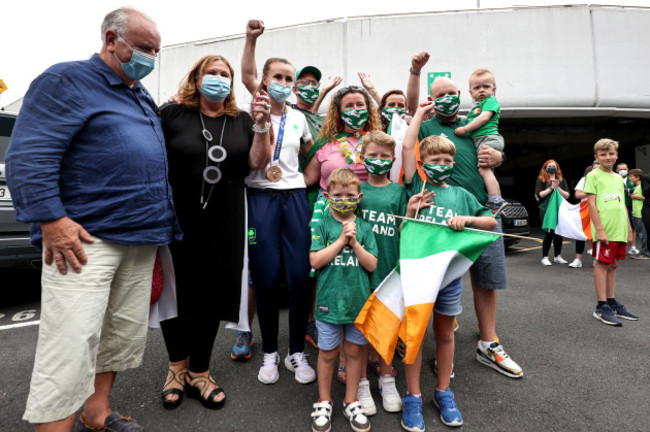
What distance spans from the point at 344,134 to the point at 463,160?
85 cm

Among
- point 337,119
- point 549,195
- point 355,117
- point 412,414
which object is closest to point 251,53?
point 337,119

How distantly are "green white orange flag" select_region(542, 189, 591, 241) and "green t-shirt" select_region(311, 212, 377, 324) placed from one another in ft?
18.5

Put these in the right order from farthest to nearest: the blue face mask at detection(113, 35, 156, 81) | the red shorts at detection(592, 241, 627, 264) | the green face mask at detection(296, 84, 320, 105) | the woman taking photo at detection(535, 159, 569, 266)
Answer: the woman taking photo at detection(535, 159, 569, 266) < the red shorts at detection(592, 241, 627, 264) < the green face mask at detection(296, 84, 320, 105) < the blue face mask at detection(113, 35, 156, 81)

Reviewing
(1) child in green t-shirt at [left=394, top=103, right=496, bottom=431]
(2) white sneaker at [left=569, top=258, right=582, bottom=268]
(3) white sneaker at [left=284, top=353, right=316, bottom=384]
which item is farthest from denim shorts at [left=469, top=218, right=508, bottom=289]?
(2) white sneaker at [left=569, top=258, right=582, bottom=268]

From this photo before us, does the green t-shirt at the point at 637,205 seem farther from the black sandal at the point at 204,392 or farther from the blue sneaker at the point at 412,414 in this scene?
the black sandal at the point at 204,392

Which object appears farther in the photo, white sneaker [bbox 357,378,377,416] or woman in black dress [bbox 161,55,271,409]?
woman in black dress [bbox 161,55,271,409]

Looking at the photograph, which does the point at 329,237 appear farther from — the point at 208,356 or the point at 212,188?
the point at 208,356

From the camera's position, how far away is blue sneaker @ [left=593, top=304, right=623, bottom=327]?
3.40 metres

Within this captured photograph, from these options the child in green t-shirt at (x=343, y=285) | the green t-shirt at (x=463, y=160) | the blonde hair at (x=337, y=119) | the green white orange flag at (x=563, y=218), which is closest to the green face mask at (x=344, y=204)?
the child in green t-shirt at (x=343, y=285)

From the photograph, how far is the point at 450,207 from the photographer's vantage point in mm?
2051

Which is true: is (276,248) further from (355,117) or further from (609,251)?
(609,251)

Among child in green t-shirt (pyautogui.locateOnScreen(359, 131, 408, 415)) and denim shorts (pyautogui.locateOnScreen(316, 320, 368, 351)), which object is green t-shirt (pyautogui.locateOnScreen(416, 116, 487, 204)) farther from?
denim shorts (pyautogui.locateOnScreen(316, 320, 368, 351))

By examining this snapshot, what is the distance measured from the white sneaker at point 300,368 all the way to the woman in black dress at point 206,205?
1.72ft

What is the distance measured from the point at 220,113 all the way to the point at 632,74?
1145cm
